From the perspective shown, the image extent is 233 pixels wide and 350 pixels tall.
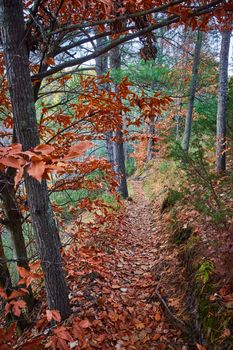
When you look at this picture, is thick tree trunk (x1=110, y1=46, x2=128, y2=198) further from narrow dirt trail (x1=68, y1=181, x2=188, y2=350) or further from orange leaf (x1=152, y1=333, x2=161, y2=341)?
orange leaf (x1=152, y1=333, x2=161, y2=341)

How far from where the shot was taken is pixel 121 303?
3.49m

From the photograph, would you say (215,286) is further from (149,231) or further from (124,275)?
(149,231)

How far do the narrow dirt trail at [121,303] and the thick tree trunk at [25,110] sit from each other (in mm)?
513

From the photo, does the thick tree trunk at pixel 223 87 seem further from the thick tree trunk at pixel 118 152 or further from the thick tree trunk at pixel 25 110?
the thick tree trunk at pixel 25 110

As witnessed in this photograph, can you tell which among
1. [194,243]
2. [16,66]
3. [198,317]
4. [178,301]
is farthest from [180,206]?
[16,66]

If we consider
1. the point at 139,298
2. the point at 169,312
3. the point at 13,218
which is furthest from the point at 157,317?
the point at 13,218

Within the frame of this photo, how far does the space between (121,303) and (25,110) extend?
296cm

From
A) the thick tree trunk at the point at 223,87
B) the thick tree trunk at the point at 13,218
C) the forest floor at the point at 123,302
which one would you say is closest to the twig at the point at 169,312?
the forest floor at the point at 123,302

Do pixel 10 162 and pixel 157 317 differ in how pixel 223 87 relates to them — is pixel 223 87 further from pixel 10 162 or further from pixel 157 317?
pixel 10 162

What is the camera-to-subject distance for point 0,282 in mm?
3215

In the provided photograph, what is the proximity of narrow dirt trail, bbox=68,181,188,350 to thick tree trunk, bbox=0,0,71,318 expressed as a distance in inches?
20.2

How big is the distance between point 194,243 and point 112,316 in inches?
65.6

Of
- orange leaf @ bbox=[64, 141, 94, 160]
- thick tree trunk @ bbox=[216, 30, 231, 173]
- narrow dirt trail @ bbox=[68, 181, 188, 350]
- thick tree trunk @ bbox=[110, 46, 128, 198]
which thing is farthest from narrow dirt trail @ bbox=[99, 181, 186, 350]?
thick tree trunk @ bbox=[216, 30, 231, 173]

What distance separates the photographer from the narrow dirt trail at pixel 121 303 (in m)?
2.80
